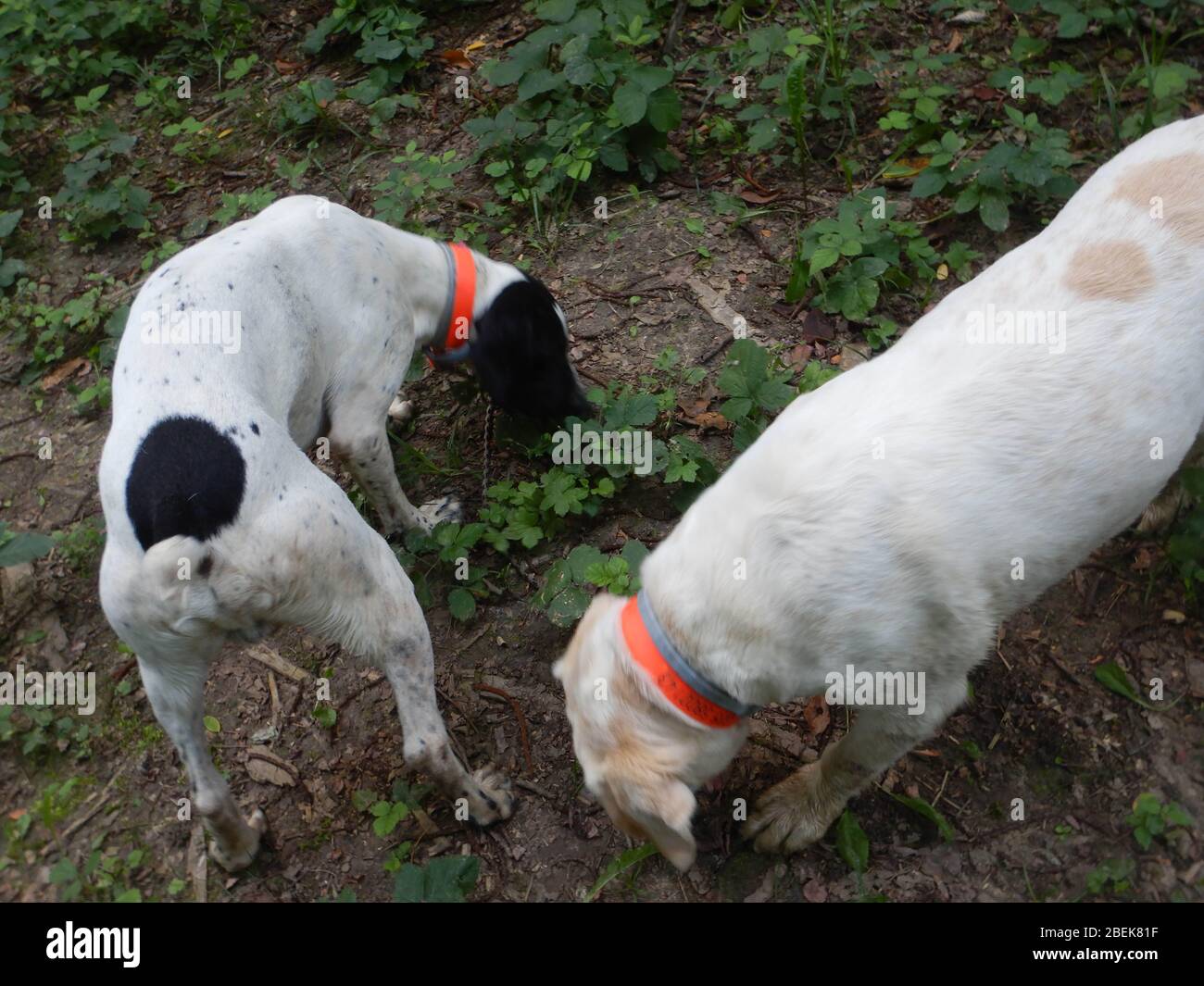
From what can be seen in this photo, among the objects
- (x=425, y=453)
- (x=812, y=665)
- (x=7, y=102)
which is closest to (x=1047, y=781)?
(x=812, y=665)

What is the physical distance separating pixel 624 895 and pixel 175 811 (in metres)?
1.58

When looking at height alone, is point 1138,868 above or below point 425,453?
below

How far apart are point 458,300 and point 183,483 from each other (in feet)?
5.44

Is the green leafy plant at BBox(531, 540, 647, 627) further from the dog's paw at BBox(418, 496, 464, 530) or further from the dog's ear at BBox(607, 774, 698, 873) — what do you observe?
the dog's ear at BBox(607, 774, 698, 873)

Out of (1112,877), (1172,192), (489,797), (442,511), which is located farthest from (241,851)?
(1172,192)

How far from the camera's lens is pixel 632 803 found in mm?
2346

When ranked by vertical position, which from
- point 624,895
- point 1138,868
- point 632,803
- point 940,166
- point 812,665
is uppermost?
point 940,166

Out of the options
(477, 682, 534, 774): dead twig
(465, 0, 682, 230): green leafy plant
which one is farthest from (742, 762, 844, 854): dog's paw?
(465, 0, 682, 230): green leafy plant

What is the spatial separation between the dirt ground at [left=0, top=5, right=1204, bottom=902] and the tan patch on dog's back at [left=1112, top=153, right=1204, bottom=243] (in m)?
1.40

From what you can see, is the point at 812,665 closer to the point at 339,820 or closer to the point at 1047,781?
the point at 1047,781

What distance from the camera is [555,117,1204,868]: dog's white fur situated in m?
2.31

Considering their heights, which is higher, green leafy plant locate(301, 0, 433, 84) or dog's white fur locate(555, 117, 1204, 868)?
green leafy plant locate(301, 0, 433, 84)

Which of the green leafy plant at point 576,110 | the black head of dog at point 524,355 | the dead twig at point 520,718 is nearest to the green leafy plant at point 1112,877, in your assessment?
the dead twig at point 520,718
